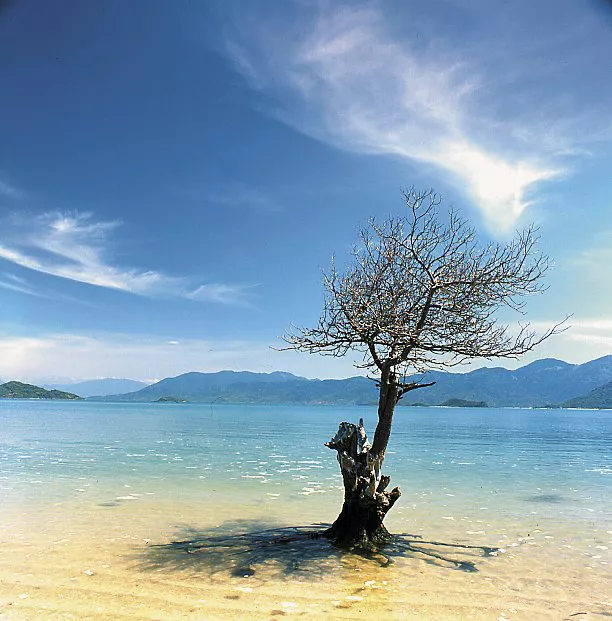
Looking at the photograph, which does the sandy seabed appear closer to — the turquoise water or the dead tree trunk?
the dead tree trunk

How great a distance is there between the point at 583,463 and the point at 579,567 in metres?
36.5

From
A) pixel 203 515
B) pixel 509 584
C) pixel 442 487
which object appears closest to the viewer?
pixel 509 584

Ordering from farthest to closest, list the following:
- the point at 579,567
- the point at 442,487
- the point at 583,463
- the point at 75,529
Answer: the point at 583,463
the point at 442,487
the point at 75,529
the point at 579,567

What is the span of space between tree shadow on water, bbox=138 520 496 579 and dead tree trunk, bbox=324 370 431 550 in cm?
48

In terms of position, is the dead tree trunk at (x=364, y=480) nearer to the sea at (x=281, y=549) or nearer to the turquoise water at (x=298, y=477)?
the sea at (x=281, y=549)

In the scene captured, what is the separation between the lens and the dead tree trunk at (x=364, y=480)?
1431cm

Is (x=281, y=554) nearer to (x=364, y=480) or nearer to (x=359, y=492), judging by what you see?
(x=359, y=492)

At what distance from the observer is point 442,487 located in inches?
1168

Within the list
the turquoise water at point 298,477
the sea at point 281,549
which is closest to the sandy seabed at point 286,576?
the sea at point 281,549

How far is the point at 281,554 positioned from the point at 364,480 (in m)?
3.05

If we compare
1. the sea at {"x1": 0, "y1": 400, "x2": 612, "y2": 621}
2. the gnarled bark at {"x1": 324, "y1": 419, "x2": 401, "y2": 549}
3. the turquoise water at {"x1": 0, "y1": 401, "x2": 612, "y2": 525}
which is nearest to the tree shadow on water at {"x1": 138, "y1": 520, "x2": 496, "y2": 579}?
the sea at {"x1": 0, "y1": 400, "x2": 612, "y2": 621}

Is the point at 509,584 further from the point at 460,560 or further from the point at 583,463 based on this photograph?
the point at 583,463

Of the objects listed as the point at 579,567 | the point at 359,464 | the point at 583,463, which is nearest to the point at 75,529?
the point at 359,464

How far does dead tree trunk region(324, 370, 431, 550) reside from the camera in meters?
14.3
